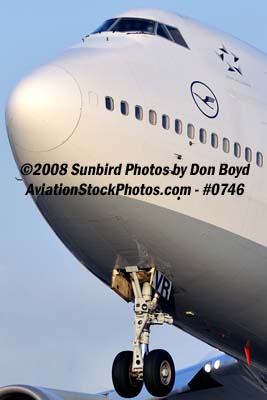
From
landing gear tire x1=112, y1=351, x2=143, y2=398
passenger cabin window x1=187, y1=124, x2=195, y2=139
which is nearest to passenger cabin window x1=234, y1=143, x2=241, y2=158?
passenger cabin window x1=187, y1=124, x2=195, y2=139

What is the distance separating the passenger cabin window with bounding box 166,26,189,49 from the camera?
101 feet

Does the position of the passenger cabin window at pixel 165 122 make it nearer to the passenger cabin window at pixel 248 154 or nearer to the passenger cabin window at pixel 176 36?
the passenger cabin window at pixel 248 154

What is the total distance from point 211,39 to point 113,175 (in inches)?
163

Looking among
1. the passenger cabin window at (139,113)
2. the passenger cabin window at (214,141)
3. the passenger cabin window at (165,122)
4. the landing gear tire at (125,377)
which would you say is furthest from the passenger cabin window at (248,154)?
the landing gear tire at (125,377)

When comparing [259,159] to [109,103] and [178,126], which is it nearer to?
[178,126]

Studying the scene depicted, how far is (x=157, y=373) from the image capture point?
2873 centimetres

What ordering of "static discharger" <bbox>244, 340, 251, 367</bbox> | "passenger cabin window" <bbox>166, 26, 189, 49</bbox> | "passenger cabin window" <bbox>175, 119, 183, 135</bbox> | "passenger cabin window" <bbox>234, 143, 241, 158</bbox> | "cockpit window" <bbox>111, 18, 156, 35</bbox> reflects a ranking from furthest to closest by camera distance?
"static discharger" <bbox>244, 340, 251, 367</bbox> → "cockpit window" <bbox>111, 18, 156, 35</bbox> → "passenger cabin window" <bbox>166, 26, 189, 49</bbox> → "passenger cabin window" <bbox>234, 143, 241, 158</bbox> → "passenger cabin window" <bbox>175, 119, 183, 135</bbox>

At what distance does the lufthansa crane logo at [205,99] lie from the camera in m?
29.7

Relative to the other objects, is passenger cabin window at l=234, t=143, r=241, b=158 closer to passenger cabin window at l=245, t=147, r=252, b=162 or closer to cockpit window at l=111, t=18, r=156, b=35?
passenger cabin window at l=245, t=147, r=252, b=162

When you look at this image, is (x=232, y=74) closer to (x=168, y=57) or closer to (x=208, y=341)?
(x=168, y=57)

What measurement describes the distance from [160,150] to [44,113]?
199 cm

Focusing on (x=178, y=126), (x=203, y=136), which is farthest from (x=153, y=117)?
(x=203, y=136)

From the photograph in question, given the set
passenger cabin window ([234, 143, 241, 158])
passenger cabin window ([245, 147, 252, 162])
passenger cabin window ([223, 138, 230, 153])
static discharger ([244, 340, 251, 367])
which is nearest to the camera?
passenger cabin window ([223, 138, 230, 153])

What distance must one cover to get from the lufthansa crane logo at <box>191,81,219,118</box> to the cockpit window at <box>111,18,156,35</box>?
62.3 inches
